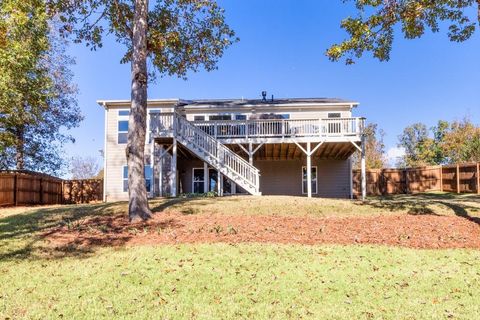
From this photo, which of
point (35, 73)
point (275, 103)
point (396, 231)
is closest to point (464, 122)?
point (275, 103)

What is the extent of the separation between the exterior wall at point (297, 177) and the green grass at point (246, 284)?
49.5 feet

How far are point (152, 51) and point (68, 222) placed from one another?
7814 mm

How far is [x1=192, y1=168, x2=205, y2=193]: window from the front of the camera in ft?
72.9

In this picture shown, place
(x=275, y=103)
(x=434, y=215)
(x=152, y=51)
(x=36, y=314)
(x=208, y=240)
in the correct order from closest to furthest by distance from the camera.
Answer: (x=36, y=314) → (x=208, y=240) → (x=434, y=215) → (x=152, y=51) → (x=275, y=103)

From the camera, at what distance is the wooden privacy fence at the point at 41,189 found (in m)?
18.3

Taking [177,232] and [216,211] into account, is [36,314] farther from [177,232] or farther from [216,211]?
[216,211]

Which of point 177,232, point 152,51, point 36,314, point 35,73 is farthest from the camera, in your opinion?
point 35,73

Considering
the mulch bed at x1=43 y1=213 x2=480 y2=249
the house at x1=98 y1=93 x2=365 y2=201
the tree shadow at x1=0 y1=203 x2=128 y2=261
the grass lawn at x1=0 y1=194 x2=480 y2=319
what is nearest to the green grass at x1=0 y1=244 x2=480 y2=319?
the grass lawn at x1=0 y1=194 x2=480 y2=319

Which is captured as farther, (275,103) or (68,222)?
(275,103)

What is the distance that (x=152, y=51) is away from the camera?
1475 cm

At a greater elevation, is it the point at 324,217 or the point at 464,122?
the point at 464,122

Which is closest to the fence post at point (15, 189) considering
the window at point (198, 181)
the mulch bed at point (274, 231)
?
the window at point (198, 181)

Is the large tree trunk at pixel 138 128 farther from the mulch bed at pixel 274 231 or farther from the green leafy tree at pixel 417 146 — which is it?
the green leafy tree at pixel 417 146

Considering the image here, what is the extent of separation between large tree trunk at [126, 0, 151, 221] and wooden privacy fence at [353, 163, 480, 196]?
19.3 m
